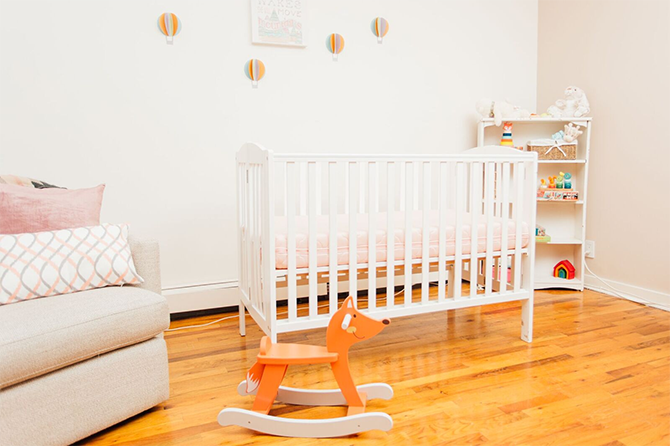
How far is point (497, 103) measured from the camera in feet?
9.57

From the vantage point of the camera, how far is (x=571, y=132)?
2875 millimetres

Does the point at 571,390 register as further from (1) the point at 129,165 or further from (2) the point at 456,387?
(1) the point at 129,165

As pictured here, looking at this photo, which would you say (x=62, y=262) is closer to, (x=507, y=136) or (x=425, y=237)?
(x=425, y=237)

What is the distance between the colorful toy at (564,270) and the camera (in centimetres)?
304

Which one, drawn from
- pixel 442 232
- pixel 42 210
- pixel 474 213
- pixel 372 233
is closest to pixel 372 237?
pixel 372 233

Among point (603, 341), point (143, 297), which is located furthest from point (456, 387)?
point (143, 297)

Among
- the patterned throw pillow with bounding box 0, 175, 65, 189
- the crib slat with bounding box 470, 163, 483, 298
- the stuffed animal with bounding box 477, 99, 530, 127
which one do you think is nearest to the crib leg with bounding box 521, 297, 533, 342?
the crib slat with bounding box 470, 163, 483, 298

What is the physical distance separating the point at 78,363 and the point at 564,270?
2.70 metres

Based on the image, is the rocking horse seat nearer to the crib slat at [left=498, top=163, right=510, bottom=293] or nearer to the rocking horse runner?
the rocking horse runner

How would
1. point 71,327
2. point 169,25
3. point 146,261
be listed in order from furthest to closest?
1. point 169,25
2. point 146,261
3. point 71,327

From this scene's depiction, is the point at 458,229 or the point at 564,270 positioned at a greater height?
the point at 458,229

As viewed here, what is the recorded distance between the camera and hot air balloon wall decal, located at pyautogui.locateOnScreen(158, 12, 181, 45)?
7.79ft

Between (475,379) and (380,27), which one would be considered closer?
(475,379)

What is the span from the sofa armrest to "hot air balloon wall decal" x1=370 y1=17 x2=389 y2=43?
5.96ft
